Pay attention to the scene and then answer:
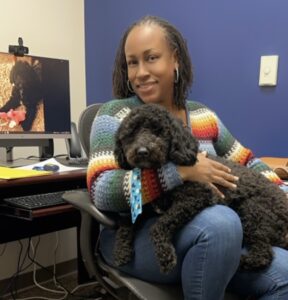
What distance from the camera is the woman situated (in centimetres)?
98

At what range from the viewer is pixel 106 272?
1197mm

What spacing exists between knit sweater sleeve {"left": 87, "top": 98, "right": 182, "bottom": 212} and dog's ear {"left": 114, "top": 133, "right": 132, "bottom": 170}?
15mm

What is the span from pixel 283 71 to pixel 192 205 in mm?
1089

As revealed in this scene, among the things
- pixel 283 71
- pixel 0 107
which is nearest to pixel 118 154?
pixel 0 107

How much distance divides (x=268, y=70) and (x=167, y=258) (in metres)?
1.22

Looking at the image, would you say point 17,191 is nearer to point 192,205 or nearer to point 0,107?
point 0,107

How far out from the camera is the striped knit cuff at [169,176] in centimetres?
105

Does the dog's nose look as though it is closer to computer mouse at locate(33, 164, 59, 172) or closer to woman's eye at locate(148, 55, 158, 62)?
woman's eye at locate(148, 55, 158, 62)

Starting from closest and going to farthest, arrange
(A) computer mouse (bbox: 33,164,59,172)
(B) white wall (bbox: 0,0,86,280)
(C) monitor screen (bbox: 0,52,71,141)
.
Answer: (A) computer mouse (bbox: 33,164,59,172)
(C) monitor screen (bbox: 0,52,71,141)
(B) white wall (bbox: 0,0,86,280)

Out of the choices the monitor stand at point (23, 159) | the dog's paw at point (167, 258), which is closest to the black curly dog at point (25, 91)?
the monitor stand at point (23, 159)

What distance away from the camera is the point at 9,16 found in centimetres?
213

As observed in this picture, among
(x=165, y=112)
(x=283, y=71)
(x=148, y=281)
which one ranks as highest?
(x=283, y=71)

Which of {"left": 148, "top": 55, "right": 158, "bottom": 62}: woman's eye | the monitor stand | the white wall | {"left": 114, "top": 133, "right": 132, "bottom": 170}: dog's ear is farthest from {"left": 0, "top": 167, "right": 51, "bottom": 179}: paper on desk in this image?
the white wall

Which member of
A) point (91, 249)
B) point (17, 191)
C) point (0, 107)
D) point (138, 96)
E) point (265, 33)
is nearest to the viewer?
point (91, 249)
